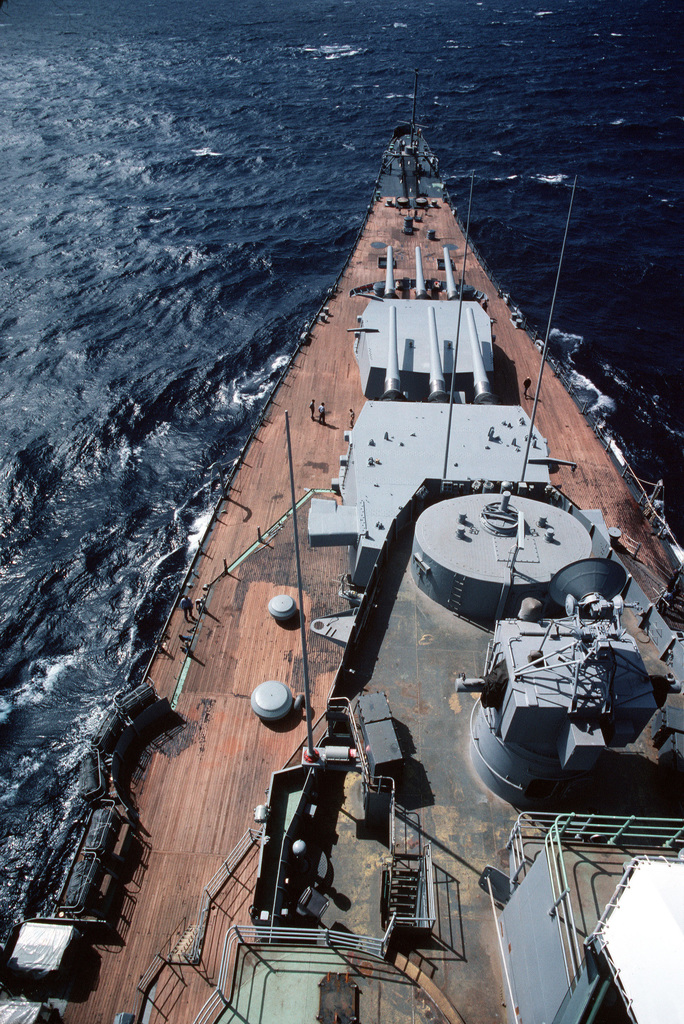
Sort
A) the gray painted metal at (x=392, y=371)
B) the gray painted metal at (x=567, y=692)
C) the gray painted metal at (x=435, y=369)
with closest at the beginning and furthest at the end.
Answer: the gray painted metal at (x=567, y=692)
the gray painted metal at (x=435, y=369)
the gray painted metal at (x=392, y=371)

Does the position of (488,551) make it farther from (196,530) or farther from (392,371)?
(196,530)

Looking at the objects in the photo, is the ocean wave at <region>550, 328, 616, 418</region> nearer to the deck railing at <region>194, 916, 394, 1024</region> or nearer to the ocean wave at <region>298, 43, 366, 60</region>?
the deck railing at <region>194, 916, 394, 1024</region>

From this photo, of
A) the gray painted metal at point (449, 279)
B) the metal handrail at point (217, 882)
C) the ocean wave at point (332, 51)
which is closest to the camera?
the metal handrail at point (217, 882)

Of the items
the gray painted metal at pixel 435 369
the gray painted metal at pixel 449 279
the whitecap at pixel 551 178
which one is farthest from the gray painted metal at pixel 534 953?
the whitecap at pixel 551 178

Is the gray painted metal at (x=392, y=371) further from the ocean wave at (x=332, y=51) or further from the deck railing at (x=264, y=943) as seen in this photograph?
the ocean wave at (x=332, y=51)

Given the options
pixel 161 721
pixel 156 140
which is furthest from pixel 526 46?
pixel 161 721

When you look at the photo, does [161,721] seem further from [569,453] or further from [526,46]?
[526,46]

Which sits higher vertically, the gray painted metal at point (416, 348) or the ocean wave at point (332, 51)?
the ocean wave at point (332, 51)

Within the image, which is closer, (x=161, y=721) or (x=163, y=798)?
(x=163, y=798)
